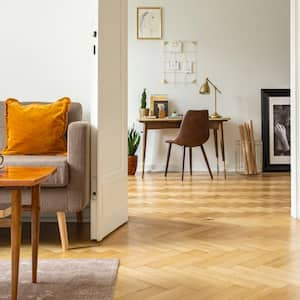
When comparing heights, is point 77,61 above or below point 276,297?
above

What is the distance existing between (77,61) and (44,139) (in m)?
0.67

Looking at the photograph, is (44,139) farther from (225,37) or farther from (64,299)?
(225,37)

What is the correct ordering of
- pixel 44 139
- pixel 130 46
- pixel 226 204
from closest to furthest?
pixel 44 139 < pixel 226 204 < pixel 130 46

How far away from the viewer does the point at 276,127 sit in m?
6.63

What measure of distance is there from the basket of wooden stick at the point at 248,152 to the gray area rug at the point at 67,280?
4.32 metres

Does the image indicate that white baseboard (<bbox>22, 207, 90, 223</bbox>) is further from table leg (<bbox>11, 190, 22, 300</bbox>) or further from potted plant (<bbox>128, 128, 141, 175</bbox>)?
potted plant (<bbox>128, 128, 141, 175</bbox>)

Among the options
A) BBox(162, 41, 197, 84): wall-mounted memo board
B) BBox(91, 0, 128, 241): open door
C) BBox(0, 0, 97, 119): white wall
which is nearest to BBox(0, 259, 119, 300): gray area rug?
BBox(91, 0, 128, 241): open door

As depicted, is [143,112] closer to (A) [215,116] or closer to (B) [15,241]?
(A) [215,116]

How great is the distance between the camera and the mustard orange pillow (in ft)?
9.65

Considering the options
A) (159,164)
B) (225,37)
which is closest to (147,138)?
(159,164)

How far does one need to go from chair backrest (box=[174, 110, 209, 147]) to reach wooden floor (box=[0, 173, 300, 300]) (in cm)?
146

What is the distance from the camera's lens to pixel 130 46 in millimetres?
6629

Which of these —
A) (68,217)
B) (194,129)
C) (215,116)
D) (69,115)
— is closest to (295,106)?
(69,115)

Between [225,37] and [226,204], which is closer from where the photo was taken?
[226,204]
